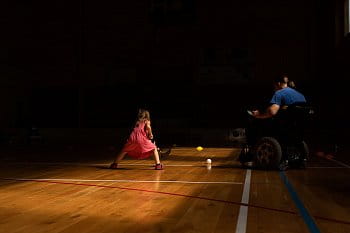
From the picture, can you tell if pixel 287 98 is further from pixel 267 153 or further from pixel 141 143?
pixel 141 143

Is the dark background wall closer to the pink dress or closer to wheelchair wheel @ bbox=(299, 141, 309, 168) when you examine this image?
wheelchair wheel @ bbox=(299, 141, 309, 168)

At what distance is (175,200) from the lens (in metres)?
5.30

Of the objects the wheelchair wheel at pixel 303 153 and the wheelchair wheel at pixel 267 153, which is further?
the wheelchair wheel at pixel 303 153

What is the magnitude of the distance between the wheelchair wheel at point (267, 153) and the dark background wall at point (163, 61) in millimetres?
10833

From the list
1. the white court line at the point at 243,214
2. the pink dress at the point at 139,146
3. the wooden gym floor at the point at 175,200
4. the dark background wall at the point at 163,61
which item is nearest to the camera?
the white court line at the point at 243,214

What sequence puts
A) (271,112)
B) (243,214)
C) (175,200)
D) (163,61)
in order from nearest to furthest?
(243,214), (175,200), (271,112), (163,61)

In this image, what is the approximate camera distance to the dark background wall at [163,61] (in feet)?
62.7

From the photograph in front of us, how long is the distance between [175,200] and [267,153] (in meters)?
3.42

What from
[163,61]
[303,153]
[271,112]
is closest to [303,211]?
[271,112]

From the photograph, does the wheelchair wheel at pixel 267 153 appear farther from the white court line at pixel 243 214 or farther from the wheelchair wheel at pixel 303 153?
the white court line at pixel 243 214

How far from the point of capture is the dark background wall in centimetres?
1912

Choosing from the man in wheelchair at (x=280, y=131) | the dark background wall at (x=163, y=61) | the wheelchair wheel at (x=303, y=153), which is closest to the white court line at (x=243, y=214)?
the man in wheelchair at (x=280, y=131)

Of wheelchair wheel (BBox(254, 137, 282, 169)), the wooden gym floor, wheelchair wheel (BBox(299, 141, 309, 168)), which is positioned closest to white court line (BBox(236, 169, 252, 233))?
the wooden gym floor

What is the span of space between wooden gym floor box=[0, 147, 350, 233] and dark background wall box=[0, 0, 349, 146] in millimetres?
11028
